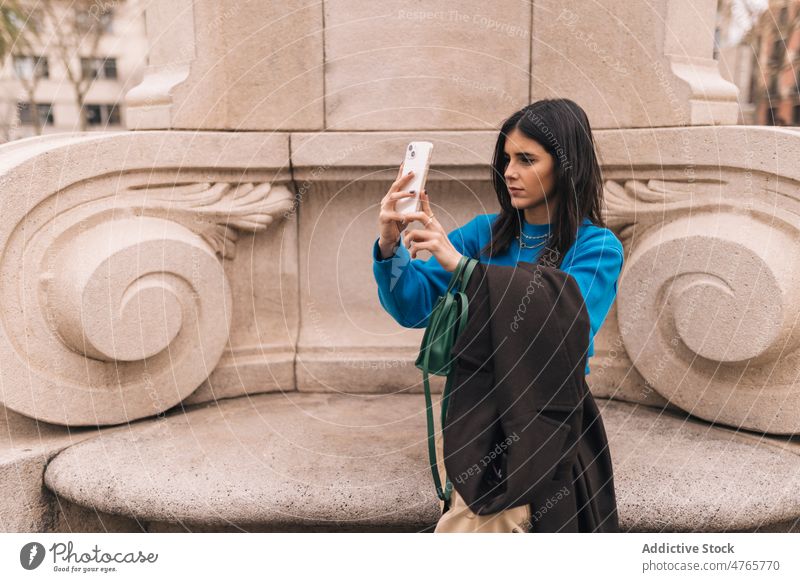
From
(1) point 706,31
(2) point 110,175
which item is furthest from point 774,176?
(2) point 110,175

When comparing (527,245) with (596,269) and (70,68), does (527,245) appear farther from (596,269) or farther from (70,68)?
(70,68)

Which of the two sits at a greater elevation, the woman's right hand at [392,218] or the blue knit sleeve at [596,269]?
the woman's right hand at [392,218]

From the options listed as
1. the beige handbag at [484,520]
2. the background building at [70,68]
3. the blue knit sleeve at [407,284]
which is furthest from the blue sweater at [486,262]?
the background building at [70,68]

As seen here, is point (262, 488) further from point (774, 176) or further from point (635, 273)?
point (774, 176)

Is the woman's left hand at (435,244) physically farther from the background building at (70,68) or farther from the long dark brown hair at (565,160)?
the background building at (70,68)

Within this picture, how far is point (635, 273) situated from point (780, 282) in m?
0.66

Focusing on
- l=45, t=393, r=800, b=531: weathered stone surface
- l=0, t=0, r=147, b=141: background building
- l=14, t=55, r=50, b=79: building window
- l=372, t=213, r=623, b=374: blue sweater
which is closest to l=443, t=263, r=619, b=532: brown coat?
l=372, t=213, r=623, b=374: blue sweater

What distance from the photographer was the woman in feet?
6.52

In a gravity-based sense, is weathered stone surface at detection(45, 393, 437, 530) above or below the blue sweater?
below

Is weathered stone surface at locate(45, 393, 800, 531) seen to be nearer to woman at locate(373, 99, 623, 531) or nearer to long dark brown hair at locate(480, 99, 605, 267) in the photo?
woman at locate(373, 99, 623, 531)

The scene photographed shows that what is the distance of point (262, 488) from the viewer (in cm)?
262

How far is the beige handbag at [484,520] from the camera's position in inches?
75.8
